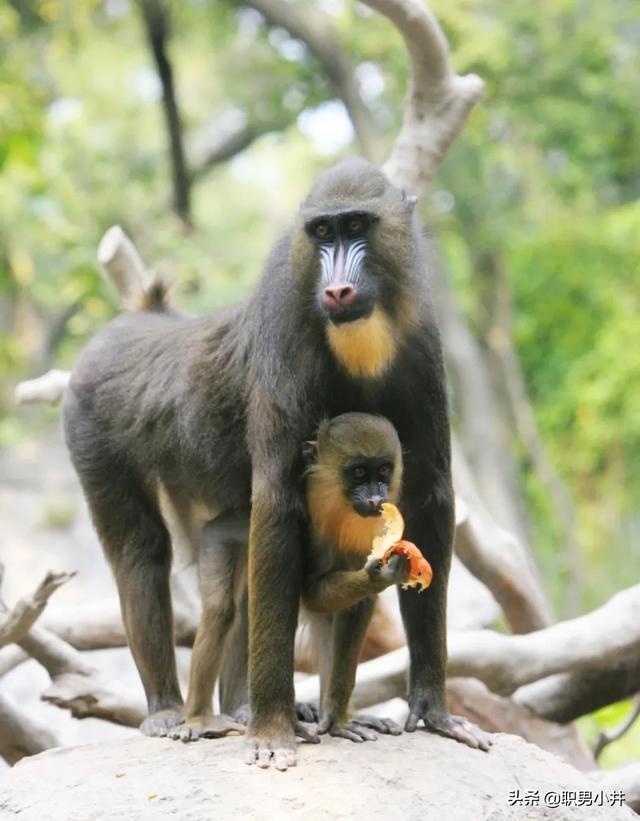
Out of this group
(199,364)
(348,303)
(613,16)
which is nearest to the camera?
(348,303)

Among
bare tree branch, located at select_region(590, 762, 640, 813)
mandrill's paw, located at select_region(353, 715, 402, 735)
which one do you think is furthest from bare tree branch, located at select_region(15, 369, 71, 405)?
bare tree branch, located at select_region(590, 762, 640, 813)

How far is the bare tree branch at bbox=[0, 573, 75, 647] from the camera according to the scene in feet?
15.1

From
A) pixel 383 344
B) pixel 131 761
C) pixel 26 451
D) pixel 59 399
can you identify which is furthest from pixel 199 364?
pixel 26 451

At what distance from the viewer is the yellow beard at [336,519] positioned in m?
4.03

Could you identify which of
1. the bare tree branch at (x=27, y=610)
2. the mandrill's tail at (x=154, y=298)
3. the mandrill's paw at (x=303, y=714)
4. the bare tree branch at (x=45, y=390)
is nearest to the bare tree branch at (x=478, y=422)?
the bare tree branch at (x=45, y=390)

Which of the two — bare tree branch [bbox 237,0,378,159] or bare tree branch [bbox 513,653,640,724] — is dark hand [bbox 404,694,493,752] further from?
bare tree branch [bbox 237,0,378,159]

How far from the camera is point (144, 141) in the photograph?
17719 millimetres

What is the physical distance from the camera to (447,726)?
4215 millimetres

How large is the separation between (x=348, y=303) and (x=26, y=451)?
45.6 ft

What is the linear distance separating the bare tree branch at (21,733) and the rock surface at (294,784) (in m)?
1.43

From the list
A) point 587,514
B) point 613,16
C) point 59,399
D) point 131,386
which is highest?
point 613,16

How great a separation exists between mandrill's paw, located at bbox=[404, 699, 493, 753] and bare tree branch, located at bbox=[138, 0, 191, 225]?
1155cm

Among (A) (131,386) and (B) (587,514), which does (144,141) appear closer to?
(B) (587,514)

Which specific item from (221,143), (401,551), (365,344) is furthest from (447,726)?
(221,143)
